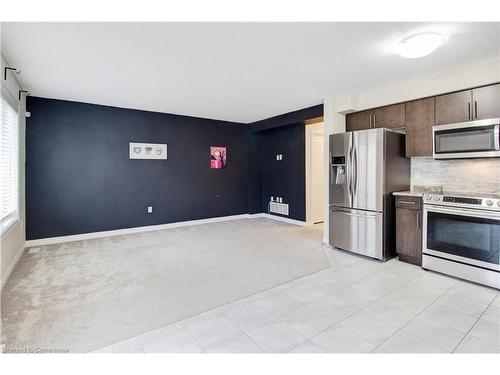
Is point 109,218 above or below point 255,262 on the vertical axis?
above

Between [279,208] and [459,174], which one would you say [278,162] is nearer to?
[279,208]

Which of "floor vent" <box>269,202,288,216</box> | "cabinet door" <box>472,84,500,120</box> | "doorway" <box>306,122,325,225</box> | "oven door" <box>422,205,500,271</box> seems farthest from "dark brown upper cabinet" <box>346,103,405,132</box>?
"floor vent" <box>269,202,288,216</box>

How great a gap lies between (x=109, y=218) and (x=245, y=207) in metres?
3.16

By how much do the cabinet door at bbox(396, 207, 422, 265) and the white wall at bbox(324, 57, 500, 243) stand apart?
1095mm

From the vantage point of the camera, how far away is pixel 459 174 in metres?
3.30

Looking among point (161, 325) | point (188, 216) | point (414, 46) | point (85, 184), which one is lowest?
point (161, 325)

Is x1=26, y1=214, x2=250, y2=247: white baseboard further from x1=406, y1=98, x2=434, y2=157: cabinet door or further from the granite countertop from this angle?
x1=406, y1=98, x2=434, y2=157: cabinet door

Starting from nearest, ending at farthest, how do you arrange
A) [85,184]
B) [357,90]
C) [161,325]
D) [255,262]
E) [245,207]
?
1. [161,325]
2. [255,262]
3. [357,90]
4. [85,184]
5. [245,207]

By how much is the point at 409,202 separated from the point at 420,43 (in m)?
1.84

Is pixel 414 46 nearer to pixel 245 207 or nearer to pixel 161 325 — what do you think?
pixel 161 325

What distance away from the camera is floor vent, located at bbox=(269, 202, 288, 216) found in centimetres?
636

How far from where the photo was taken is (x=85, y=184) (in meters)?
4.73
